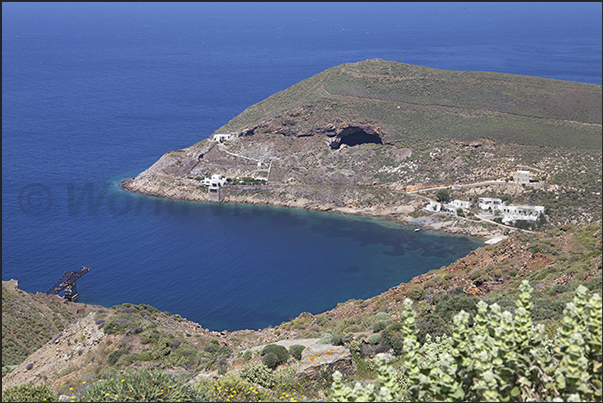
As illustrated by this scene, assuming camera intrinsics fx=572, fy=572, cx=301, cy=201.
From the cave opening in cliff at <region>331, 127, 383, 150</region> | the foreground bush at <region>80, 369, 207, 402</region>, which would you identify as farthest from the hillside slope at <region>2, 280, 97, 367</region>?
the cave opening in cliff at <region>331, 127, 383, 150</region>


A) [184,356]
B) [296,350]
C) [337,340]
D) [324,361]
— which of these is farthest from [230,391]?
[184,356]

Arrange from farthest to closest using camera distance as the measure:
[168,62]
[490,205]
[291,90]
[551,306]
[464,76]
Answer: [168,62]
[291,90]
[464,76]
[490,205]
[551,306]

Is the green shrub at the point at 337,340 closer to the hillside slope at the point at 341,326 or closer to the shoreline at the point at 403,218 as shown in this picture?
the hillside slope at the point at 341,326

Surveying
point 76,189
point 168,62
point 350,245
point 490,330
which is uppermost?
point 168,62

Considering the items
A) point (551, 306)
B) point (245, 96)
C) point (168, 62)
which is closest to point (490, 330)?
point (551, 306)

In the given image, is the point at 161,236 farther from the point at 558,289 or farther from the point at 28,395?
the point at 28,395

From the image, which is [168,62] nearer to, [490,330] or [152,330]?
[152,330]

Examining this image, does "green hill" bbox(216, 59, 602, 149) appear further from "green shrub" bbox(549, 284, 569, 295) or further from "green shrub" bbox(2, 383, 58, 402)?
"green shrub" bbox(2, 383, 58, 402)
